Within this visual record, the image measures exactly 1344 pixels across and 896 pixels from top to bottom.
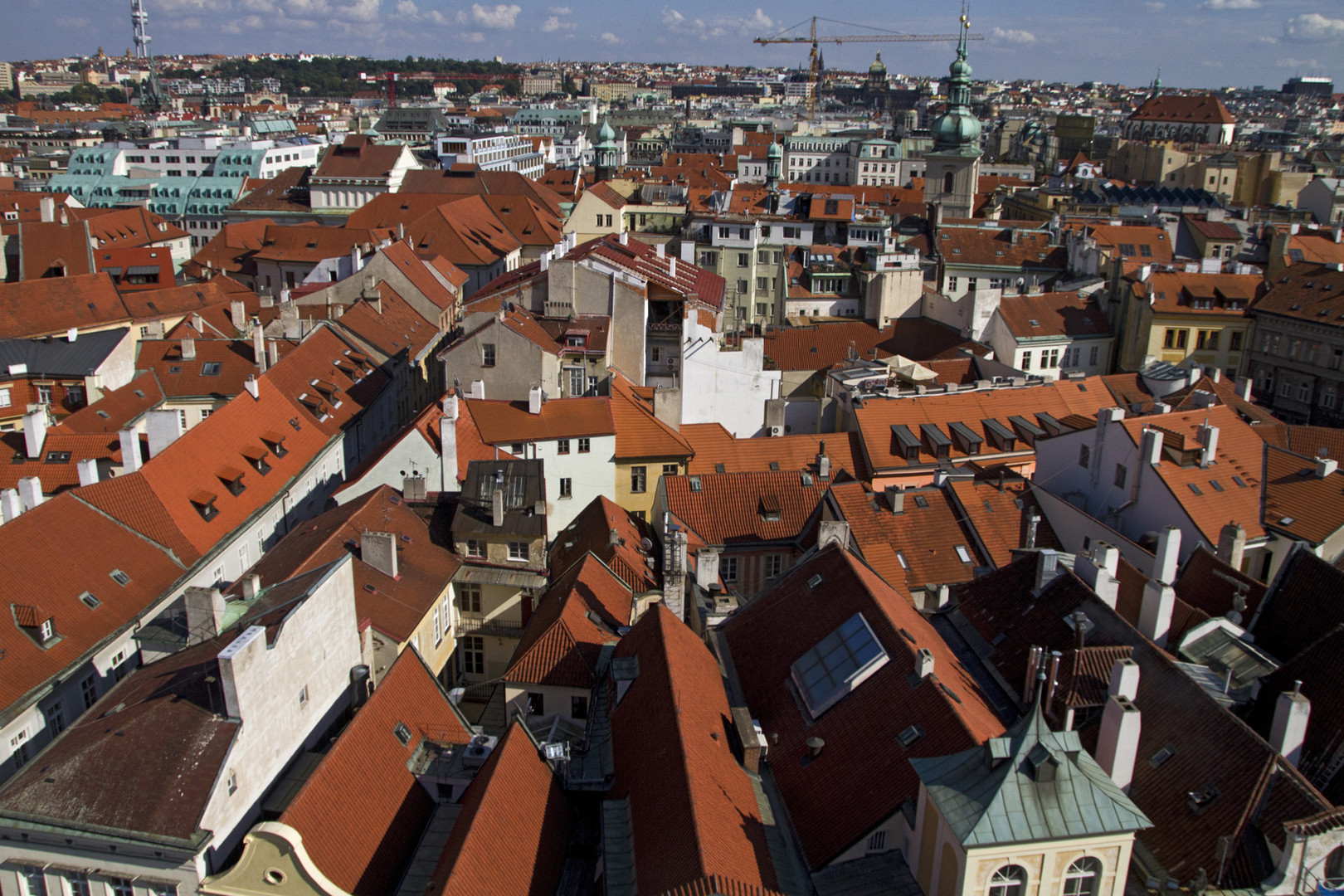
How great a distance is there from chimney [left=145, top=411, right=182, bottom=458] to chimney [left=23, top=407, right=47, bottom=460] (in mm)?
5861

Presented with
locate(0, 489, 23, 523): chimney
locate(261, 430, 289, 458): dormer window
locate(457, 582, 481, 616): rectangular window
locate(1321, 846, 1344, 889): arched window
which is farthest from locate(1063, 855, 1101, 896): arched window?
locate(261, 430, 289, 458): dormer window

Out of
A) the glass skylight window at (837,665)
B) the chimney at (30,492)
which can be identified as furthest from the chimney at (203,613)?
the chimney at (30,492)

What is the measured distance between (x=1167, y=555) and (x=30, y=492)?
43.1m

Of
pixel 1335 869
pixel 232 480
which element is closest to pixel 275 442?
pixel 232 480

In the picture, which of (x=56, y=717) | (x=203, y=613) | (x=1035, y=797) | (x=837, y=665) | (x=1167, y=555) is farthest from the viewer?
(x=1167, y=555)

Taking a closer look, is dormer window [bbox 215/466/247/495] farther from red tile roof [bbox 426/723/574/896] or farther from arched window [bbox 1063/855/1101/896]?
arched window [bbox 1063/855/1101/896]

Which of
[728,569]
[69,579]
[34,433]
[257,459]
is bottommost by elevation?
[728,569]

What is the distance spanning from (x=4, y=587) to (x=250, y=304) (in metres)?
52.9

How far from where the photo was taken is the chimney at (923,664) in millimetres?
26578

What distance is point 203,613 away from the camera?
30.5 m

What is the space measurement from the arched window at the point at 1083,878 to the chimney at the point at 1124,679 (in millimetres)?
5692

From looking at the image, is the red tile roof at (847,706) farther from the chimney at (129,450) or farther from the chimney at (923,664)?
the chimney at (129,450)

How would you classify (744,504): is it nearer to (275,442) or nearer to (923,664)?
(923,664)

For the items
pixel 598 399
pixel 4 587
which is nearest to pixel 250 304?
pixel 598 399
